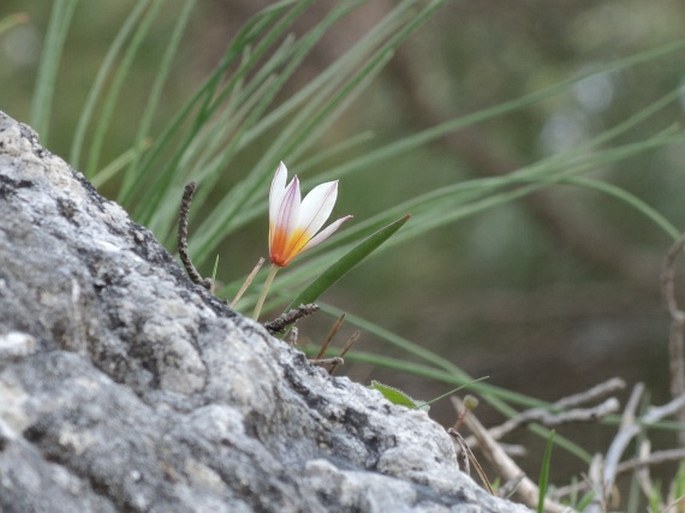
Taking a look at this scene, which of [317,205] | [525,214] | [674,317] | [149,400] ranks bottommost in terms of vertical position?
[149,400]

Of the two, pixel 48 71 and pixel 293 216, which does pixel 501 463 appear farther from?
pixel 48 71

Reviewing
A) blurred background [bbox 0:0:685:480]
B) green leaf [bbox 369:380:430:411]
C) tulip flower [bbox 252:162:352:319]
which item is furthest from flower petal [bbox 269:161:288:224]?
blurred background [bbox 0:0:685:480]

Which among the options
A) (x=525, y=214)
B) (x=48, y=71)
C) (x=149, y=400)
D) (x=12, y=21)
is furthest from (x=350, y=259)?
(x=525, y=214)

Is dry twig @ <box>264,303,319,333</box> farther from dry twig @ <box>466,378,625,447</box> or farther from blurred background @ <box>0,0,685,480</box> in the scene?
blurred background @ <box>0,0,685,480</box>

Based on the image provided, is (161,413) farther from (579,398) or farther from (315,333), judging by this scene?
(315,333)

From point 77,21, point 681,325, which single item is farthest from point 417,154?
point 681,325

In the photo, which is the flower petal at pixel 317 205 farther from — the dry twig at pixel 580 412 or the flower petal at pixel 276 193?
the dry twig at pixel 580 412

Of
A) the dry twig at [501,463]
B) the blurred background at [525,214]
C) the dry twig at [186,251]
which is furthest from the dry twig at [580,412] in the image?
the blurred background at [525,214]

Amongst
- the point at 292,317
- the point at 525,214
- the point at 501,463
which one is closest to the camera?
the point at 292,317
